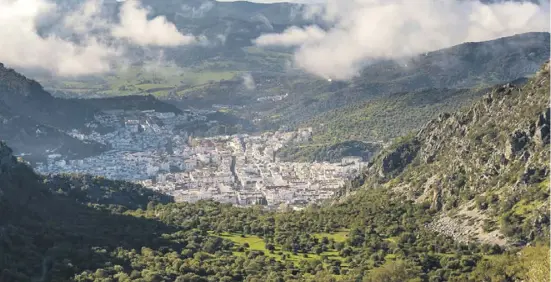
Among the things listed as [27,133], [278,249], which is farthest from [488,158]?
[27,133]

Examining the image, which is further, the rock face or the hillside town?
the hillside town

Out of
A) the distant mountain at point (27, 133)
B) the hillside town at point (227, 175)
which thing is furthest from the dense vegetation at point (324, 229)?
the distant mountain at point (27, 133)

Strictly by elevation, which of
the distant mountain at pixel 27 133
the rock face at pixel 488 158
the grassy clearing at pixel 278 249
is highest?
the distant mountain at pixel 27 133

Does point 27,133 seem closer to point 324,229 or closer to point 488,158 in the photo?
point 324,229

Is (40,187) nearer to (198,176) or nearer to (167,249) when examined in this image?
(167,249)

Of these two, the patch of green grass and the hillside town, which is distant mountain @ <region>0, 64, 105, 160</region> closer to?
the hillside town

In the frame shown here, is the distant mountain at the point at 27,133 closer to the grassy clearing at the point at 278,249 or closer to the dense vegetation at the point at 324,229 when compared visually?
the dense vegetation at the point at 324,229

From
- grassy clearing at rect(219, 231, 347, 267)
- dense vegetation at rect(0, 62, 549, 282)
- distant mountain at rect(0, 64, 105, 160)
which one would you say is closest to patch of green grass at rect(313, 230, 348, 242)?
grassy clearing at rect(219, 231, 347, 267)
